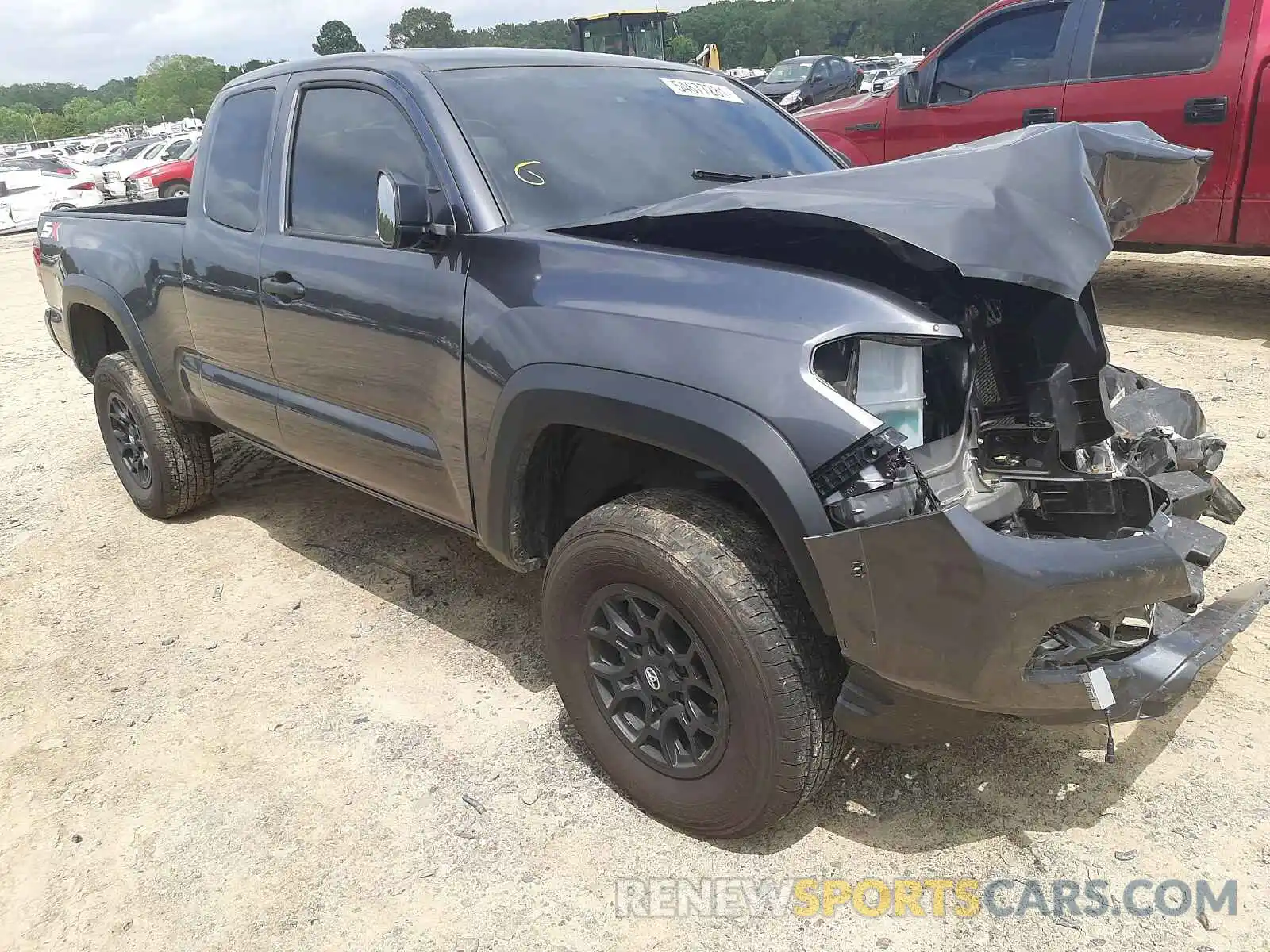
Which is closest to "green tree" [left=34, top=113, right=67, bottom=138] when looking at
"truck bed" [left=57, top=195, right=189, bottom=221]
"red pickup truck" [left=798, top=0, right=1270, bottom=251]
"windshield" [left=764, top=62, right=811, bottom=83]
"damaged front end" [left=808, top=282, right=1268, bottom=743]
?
"windshield" [left=764, top=62, right=811, bottom=83]

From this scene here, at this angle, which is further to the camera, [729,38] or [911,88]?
[729,38]

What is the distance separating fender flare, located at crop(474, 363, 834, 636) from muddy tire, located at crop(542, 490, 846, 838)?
126 millimetres

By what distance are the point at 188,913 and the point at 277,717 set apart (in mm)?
779

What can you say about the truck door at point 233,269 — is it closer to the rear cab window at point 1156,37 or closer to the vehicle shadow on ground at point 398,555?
the vehicle shadow on ground at point 398,555

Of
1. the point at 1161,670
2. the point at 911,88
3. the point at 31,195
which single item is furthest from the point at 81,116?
the point at 1161,670

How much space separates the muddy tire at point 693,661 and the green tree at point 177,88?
273 ft

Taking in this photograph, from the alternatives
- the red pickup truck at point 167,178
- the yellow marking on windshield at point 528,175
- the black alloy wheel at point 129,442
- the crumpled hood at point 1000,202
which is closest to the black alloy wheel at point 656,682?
the crumpled hood at point 1000,202

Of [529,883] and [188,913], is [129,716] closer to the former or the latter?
[188,913]

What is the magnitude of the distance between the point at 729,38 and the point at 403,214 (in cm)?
9598

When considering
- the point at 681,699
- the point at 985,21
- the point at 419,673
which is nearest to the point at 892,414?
the point at 681,699

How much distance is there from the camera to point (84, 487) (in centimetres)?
515

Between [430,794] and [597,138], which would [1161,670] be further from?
[597,138]

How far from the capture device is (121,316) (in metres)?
4.26

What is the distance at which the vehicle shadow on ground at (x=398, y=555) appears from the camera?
3.41 meters
